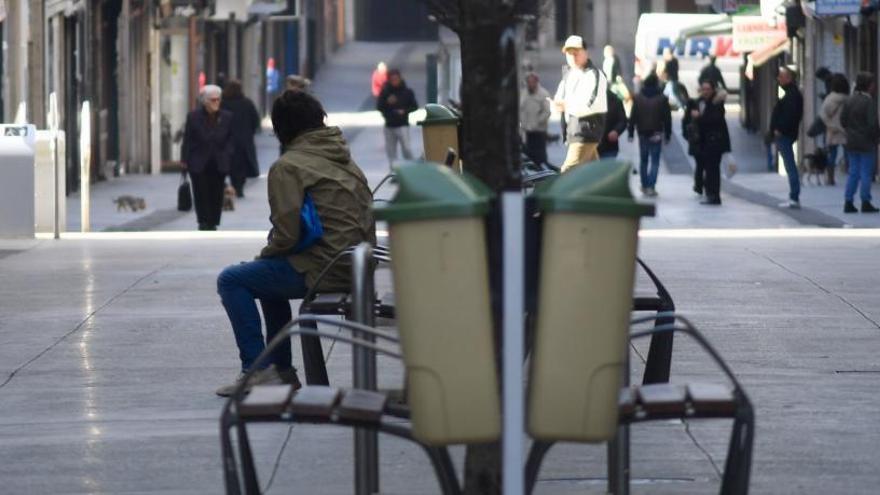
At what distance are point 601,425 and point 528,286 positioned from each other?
40 centimetres

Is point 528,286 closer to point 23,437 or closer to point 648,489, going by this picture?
point 648,489

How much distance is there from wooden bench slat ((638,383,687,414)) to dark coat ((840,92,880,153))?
61.3 ft

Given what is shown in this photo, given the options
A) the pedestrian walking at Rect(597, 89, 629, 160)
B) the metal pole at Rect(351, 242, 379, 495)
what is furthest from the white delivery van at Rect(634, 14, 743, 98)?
the metal pole at Rect(351, 242, 379, 495)

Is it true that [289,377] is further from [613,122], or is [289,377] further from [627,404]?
[613,122]

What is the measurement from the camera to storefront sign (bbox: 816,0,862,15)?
103 feet

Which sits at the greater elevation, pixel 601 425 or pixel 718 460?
pixel 601 425

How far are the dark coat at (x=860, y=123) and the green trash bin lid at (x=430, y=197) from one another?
1936cm

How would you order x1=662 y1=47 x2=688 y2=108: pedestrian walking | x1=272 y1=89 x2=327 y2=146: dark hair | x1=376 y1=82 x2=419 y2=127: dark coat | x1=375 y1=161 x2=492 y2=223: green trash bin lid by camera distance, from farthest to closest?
1. x1=662 y1=47 x2=688 y2=108: pedestrian walking
2. x1=376 y1=82 x2=419 y2=127: dark coat
3. x1=272 y1=89 x2=327 y2=146: dark hair
4. x1=375 y1=161 x2=492 y2=223: green trash bin lid

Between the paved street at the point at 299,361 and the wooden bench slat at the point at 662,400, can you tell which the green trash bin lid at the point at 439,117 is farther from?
the wooden bench slat at the point at 662,400

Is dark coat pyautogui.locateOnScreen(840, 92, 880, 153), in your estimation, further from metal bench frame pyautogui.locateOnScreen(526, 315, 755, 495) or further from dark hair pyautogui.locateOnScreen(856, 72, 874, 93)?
metal bench frame pyautogui.locateOnScreen(526, 315, 755, 495)

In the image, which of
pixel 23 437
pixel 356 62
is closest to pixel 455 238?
pixel 23 437

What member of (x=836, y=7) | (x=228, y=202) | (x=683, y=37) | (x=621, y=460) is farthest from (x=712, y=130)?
(x=621, y=460)

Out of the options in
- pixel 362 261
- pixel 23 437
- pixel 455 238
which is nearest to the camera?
pixel 455 238

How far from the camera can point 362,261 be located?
7109mm
